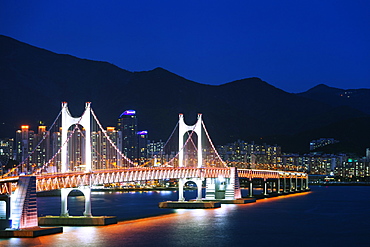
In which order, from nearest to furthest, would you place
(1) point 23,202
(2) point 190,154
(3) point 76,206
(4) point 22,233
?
(1) point 23,202 → (4) point 22,233 → (3) point 76,206 → (2) point 190,154

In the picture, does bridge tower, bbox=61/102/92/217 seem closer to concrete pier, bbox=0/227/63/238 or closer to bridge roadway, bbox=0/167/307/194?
bridge roadway, bbox=0/167/307/194

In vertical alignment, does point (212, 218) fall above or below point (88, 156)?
below

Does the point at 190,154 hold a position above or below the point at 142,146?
below

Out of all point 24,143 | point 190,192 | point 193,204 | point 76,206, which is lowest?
point 190,192

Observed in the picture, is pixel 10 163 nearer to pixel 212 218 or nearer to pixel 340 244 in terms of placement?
pixel 212 218

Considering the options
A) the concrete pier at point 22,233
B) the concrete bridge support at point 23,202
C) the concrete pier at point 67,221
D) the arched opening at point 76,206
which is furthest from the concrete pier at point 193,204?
the concrete bridge support at point 23,202

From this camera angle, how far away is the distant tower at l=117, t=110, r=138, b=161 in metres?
134

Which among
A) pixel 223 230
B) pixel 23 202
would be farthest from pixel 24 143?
pixel 23 202

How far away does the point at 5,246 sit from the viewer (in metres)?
30.7

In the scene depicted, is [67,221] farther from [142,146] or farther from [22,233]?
[142,146]

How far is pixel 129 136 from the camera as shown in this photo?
14125 centimetres

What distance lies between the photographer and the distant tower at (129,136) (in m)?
134

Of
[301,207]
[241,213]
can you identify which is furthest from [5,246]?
[301,207]

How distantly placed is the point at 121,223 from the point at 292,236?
36.0ft
